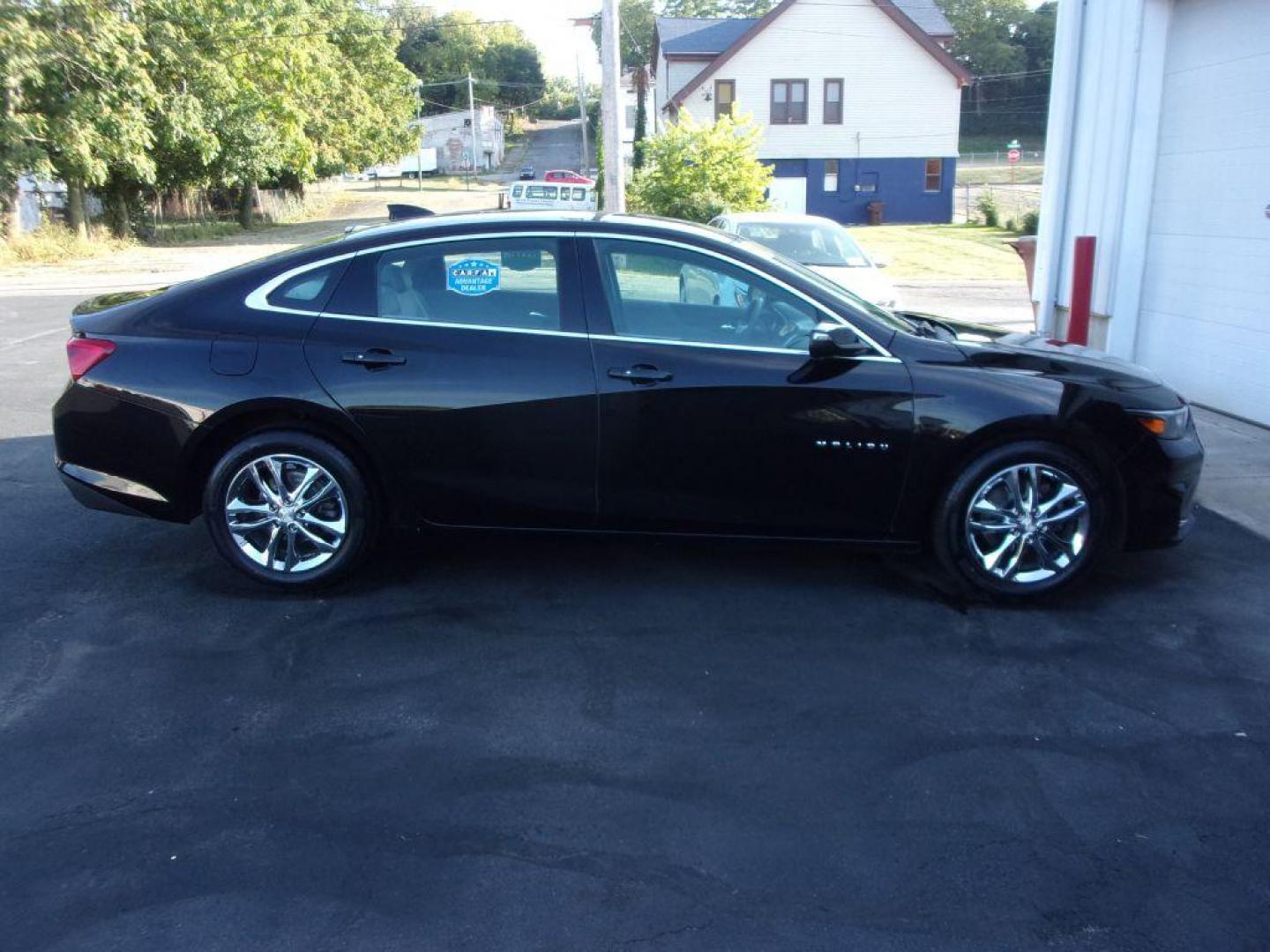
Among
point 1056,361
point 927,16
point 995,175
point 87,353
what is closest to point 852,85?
point 927,16

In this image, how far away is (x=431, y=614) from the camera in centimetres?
504

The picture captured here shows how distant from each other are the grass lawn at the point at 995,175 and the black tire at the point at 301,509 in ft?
200

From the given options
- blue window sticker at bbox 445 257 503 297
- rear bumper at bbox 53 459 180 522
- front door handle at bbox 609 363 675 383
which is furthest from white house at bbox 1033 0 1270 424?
rear bumper at bbox 53 459 180 522

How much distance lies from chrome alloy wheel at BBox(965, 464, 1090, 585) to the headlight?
0.43 metres

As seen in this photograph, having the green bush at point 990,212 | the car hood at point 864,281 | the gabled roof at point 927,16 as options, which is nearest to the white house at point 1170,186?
the car hood at point 864,281

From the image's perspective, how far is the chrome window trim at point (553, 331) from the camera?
5047 mm

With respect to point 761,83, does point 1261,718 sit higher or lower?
lower

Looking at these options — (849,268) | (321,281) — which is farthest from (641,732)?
(849,268)

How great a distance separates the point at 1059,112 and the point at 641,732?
8.98 m

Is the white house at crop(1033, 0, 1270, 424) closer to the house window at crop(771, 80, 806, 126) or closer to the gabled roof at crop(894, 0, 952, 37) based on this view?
the house window at crop(771, 80, 806, 126)

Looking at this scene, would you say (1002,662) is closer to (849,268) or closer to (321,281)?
(321,281)

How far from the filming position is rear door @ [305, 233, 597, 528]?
5043 mm

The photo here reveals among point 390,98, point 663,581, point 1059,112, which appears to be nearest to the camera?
point 663,581

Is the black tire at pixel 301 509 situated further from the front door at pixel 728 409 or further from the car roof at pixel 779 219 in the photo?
the car roof at pixel 779 219
